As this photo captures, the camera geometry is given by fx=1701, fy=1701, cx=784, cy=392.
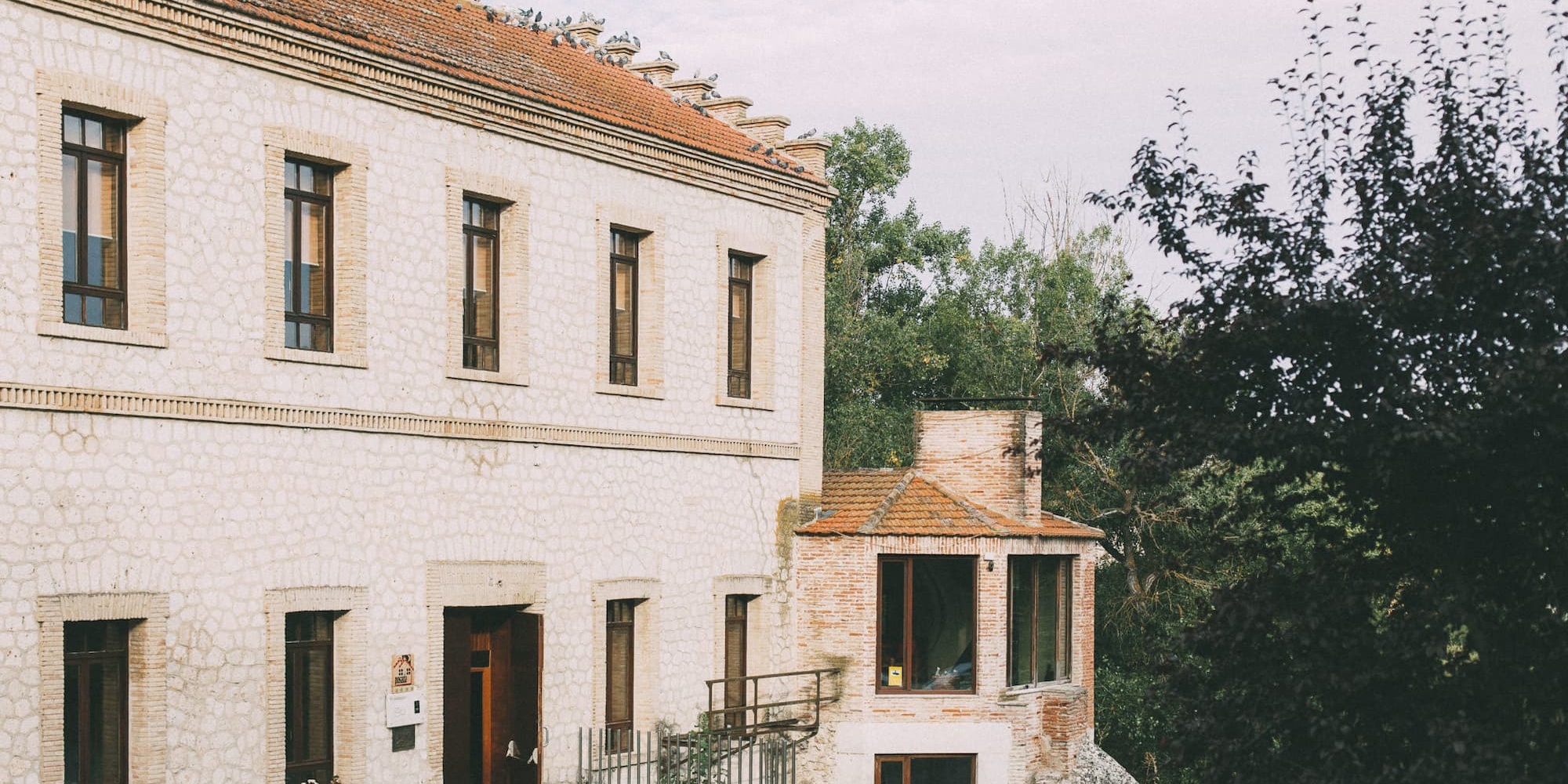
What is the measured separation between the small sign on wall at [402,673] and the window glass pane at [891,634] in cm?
690

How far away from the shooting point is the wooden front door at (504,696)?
1878 cm

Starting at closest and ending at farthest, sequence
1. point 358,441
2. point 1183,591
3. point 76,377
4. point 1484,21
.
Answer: point 1484,21 → point 76,377 → point 358,441 → point 1183,591

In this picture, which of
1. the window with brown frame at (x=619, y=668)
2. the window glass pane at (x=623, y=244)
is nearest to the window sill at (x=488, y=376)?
the window glass pane at (x=623, y=244)

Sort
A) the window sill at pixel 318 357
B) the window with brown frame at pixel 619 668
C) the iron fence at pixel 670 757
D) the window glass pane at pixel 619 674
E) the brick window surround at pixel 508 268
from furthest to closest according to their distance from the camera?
the window glass pane at pixel 619 674
the window with brown frame at pixel 619 668
the iron fence at pixel 670 757
the brick window surround at pixel 508 268
the window sill at pixel 318 357

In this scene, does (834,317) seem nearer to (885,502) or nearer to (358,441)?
(885,502)

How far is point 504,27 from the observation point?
2084 centimetres

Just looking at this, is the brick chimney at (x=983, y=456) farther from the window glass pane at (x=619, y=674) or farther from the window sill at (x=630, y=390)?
the window glass pane at (x=619, y=674)

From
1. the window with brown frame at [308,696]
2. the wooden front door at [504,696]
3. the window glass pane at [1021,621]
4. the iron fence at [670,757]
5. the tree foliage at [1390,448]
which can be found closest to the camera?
the tree foliage at [1390,448]

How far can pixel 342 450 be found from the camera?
16.7 metres

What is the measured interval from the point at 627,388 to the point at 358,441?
410 centimetres

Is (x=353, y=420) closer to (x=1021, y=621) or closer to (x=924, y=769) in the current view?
(x=924, y=769)

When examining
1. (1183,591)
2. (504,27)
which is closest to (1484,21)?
(504,27)

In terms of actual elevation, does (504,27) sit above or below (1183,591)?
above

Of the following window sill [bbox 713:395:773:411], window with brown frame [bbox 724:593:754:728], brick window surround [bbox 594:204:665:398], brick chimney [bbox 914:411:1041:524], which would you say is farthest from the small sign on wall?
brick chimney [bbox 914:411:1041:524]
